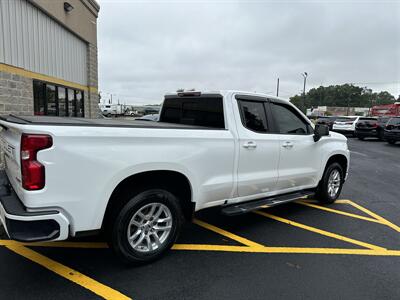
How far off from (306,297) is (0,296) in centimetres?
277

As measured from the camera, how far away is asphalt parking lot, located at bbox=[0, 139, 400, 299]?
9.80 feet

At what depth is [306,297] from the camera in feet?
9.61

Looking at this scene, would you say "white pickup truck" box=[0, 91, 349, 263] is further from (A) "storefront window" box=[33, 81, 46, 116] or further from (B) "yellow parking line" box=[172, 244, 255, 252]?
(A) "storefront window" box=[33, 81, 46, 116]

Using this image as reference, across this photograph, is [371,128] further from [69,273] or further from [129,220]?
[69,273]

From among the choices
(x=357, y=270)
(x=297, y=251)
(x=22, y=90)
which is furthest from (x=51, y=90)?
(x=357, y=270)

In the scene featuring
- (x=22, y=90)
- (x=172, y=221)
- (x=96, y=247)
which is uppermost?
(x=22, y=90)

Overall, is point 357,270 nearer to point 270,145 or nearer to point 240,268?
point 240,268

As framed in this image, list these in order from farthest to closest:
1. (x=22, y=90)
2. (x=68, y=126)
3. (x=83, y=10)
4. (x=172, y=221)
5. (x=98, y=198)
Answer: (x=83, y=10) < (x=22, y=90) < (x=172, y=221) < (x=98, y=198) < (x=68, y=126)

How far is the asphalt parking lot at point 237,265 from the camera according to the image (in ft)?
9.80

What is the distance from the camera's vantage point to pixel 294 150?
Answer: 15.8 ft

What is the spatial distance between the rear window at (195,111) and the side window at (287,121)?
984 millimetres

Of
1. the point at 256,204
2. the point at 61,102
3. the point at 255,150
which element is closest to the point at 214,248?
the point at 256,204

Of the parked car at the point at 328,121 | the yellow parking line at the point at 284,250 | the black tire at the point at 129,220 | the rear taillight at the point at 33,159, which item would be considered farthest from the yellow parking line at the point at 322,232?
the parked car at the point at 328,121

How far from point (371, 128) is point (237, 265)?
2074 centimetres
